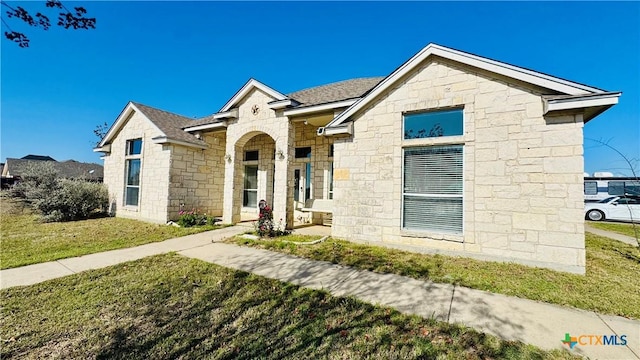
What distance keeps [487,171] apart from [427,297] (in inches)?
137

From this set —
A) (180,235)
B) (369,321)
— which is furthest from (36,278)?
(369,321)

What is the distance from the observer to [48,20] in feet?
8.82

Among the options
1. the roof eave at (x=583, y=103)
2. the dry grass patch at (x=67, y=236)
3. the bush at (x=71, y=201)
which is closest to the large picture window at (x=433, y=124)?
the roof eave at (x=583, y=103)

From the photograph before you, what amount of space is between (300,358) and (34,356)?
282 centimetres

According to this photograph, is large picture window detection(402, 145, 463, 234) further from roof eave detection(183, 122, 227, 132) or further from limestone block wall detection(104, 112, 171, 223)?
limestone block wall detection(104, 112, 171, 223)

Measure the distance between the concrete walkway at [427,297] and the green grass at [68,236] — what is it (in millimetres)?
835

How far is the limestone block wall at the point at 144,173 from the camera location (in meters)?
10.6

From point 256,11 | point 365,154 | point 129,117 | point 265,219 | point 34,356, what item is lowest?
point 34,356

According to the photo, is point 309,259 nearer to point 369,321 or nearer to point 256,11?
point 369,321

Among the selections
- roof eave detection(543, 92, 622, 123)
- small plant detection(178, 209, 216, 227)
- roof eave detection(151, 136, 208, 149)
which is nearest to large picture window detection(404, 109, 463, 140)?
roof eave detection(543, 92, 622, 123)

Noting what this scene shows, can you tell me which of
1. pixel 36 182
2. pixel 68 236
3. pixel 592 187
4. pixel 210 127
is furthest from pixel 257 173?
pixel 592 187

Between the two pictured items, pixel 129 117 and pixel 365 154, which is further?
pixel 129 117

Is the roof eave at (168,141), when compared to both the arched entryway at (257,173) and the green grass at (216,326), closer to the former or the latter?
the arched entryway at (257,173)

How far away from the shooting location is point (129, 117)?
12.3 meters
